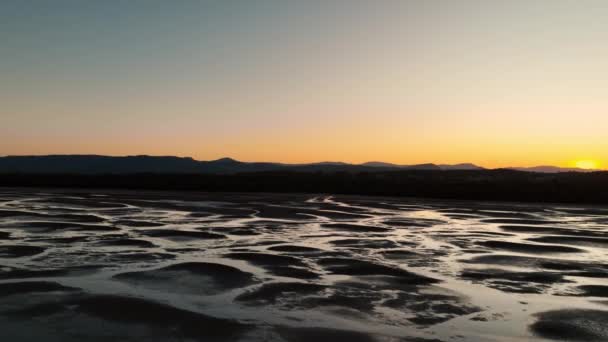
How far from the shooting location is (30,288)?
8.68 meters

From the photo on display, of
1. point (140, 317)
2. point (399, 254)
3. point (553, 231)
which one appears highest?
point (553, 231)

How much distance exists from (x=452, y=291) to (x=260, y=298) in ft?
11.0

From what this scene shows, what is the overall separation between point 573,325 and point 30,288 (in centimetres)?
842

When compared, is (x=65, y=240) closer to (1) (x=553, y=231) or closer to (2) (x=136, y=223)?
(2) (x=136, y=223)

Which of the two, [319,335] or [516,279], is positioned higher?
[516,279]

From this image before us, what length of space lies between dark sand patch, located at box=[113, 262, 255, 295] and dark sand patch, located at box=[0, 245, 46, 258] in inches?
140

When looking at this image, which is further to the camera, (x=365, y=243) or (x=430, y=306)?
(x=365, y=243)

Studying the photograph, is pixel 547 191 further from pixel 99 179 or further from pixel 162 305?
Result: pixel 99 179

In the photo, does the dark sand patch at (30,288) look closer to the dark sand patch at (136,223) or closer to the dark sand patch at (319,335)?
the dark sand patch at (319,335)

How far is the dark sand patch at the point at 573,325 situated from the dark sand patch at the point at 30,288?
7287mm

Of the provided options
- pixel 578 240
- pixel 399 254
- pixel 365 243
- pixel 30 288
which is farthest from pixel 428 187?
pixel 30 288

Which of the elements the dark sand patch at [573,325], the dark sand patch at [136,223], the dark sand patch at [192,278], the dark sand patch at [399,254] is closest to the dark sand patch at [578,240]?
the dark sand patch at [399,254]

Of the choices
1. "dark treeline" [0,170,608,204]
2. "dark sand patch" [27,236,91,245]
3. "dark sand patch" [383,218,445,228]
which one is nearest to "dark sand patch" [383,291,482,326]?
"dark sand patch" [27,236,91,245]

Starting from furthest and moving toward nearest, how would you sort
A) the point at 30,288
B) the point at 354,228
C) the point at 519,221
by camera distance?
1. the point at 519,221
2. the point at 354,228
3. the point at 30,288
